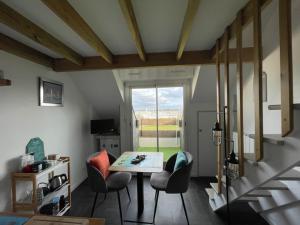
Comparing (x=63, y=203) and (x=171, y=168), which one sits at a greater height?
(x=171, y=168)

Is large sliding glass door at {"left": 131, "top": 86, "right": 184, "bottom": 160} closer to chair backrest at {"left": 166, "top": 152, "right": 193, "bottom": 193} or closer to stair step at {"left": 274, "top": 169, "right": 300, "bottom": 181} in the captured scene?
chair backrest at {"left": 166, "top": 152, "right": 193, "bottom": 193}

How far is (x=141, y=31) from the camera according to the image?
2.00 meters

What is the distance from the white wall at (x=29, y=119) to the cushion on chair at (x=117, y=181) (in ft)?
3.59

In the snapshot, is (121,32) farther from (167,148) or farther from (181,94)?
(167,148)

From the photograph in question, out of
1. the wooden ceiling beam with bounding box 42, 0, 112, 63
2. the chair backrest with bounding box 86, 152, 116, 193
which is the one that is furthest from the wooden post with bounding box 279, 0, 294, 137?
the chair backrest with bounding box 86, 152, 116, 193

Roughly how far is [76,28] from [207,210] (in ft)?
9.75

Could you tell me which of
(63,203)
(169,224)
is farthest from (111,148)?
(169,224)

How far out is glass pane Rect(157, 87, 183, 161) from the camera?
426 cm

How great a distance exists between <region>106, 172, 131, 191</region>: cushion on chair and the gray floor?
512 mm

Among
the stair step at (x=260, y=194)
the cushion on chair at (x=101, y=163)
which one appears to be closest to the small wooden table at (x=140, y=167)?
the cushion on chair at (x=101, y=163)

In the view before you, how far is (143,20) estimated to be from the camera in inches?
69.6

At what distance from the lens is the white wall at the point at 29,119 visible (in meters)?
2.05

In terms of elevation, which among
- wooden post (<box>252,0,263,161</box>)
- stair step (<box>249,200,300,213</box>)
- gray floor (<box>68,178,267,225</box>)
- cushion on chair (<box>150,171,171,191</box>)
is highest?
wooden post (<box>252,0,263,161</box>)

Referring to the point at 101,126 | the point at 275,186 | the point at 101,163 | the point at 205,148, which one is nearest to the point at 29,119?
the point at 101,163
